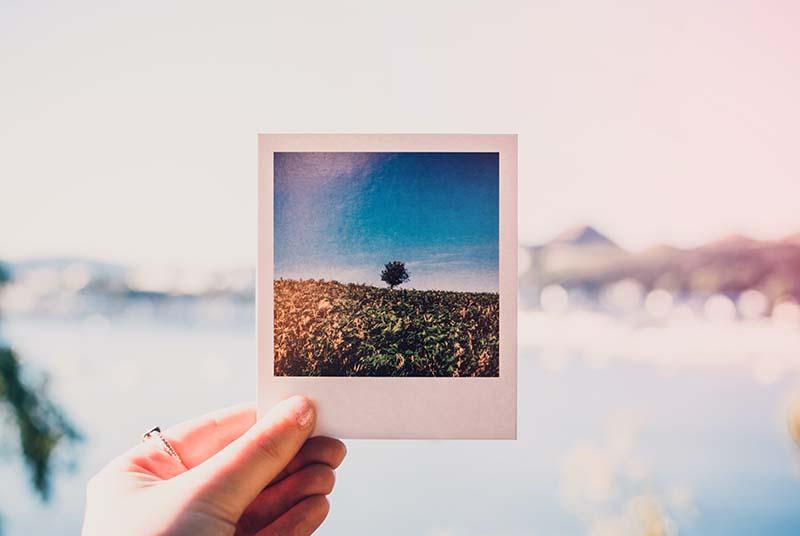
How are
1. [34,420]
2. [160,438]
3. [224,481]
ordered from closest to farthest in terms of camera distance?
[224,481] → [160,438] → [34,420]

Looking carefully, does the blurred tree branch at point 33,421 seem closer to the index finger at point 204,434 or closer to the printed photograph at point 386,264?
the index finger at point 204,434

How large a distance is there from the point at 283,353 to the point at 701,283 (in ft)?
4.58

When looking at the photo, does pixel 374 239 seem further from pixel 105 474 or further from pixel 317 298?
pixel 105 474

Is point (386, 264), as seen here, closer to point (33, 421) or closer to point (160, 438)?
point (160, 438)

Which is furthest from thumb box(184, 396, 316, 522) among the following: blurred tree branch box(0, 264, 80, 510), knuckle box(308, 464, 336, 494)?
blurred tree branch box(0, 264, 80, 510)

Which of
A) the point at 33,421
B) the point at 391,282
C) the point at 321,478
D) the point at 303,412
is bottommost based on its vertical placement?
the point at 33,421

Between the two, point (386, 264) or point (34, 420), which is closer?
point (386, 264)

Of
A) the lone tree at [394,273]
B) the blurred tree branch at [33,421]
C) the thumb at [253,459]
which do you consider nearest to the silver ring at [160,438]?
the thumb at [253,459]

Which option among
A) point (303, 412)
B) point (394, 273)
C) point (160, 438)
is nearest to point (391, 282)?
point (394, 273)

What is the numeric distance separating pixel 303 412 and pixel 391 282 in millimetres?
203

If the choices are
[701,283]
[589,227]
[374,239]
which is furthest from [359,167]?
[701,283]

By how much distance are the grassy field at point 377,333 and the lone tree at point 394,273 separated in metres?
0.01

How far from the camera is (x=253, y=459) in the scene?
0.92 m

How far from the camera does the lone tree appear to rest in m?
0.98
